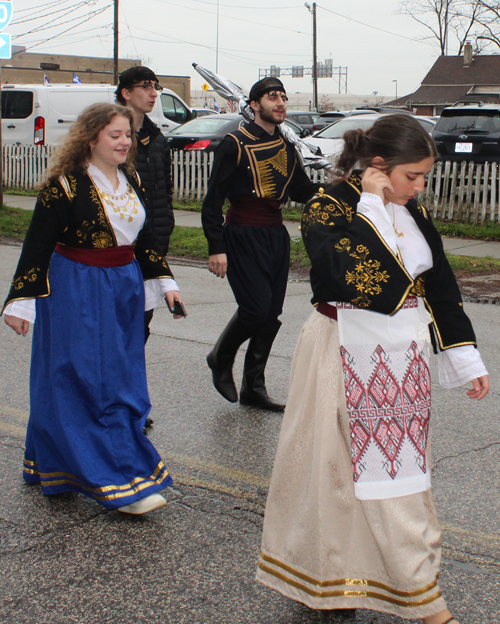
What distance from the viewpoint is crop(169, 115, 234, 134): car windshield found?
56.1 feet

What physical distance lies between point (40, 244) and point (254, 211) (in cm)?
160


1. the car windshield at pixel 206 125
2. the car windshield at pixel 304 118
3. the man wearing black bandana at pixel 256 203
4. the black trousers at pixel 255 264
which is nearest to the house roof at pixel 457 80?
the car windshield at pixel 304 118

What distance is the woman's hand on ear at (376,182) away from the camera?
2.50 metres

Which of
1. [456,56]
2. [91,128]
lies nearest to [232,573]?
[91,128]

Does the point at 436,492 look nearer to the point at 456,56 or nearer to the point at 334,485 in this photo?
the point at 334,485

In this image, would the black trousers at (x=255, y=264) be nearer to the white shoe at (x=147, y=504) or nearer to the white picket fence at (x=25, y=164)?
the white shoe at (x=147, y=504)

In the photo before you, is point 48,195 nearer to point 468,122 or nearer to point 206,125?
point 468,122

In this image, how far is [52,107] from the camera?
2095cm

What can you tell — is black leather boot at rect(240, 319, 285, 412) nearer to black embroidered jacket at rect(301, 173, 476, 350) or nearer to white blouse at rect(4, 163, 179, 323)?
white blouse at rect(4, 163, 179, 323)

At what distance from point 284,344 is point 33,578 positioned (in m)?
3.84

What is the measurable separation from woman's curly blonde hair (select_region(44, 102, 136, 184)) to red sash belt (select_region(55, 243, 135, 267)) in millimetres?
313

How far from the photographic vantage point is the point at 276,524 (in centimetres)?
265

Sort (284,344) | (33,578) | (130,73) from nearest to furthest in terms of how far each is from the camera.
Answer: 1. (33,578)
2. (130,73)
3. (284,344)

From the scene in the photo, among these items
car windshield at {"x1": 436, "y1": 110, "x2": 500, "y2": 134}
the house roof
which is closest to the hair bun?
car windshield at {"x1": 436, "y1": 110, "x2": 500, "y2": 134}
